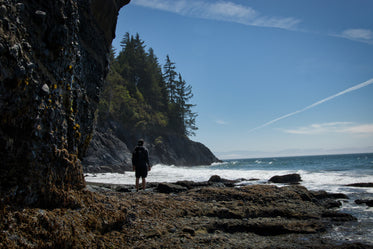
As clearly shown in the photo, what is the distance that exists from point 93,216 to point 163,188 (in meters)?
6.46

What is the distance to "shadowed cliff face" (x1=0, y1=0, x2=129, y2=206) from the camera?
293cm

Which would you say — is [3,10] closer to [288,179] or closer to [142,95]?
[288,179]

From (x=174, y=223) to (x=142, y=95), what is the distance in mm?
52561

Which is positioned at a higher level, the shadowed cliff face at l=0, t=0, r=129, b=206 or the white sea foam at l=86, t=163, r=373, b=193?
the shadowed cliff face at l=0, t=0, r=129, b=206

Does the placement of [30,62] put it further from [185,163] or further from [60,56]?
[185,163]

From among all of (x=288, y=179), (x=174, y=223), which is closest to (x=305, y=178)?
(x=288, y=179)

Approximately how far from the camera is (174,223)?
16.4 feet

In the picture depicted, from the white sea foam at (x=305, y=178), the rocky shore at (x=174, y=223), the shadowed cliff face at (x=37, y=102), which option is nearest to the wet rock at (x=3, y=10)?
the shadowed cliff face at (x=37, y=102)

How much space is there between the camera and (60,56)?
13.3 ft

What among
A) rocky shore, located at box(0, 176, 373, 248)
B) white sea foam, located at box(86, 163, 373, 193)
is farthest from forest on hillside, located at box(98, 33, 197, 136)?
rocky shore, located at box(0, 176, 373, 248)

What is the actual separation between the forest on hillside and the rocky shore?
35455 mm

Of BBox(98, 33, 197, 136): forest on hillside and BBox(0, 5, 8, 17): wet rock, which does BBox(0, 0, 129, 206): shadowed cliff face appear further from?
BBox(98, 33, 197, 136): forest on hillside

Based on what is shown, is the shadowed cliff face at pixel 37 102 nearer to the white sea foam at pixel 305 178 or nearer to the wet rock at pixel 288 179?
the white sea foam at pixel 305 178

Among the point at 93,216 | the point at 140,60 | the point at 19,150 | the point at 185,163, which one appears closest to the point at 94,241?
the point at 93,216
